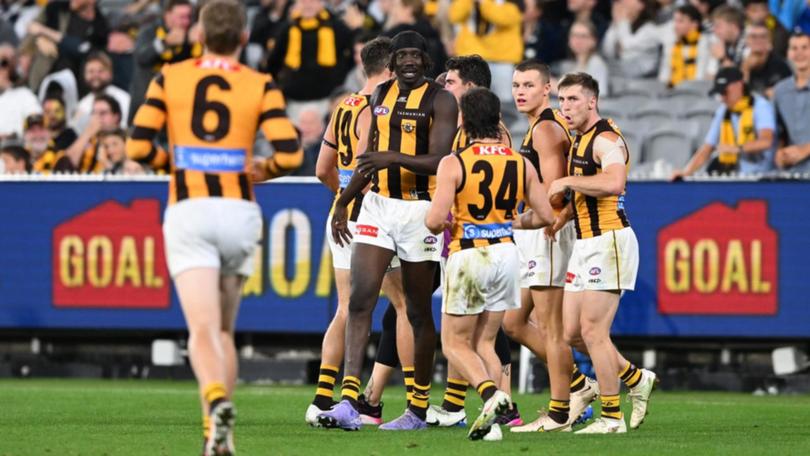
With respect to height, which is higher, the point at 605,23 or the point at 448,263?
the point at 605,23

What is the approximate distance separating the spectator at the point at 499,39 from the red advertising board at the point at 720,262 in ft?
A: 14.7

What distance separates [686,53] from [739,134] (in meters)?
2.88

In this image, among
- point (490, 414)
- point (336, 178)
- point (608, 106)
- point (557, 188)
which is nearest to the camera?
point (490, 414)

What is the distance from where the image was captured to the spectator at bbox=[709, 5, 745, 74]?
1734 centimetres

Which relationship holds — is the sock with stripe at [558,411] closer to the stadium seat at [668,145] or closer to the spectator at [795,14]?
the stadium seat at [668,145]

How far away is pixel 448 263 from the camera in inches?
374

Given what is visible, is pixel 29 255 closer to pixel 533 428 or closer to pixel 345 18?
pixel 345 18

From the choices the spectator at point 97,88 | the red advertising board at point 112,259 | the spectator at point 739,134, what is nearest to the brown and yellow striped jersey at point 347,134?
the red advertising board at point 112,259

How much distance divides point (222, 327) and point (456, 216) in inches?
81.0

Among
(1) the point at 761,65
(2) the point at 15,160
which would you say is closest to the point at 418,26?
(1) the point at 761,65

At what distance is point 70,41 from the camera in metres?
20.8

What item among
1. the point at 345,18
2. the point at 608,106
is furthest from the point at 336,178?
the point at 345,18

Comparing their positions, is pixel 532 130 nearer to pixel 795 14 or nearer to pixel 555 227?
pixel 555 227

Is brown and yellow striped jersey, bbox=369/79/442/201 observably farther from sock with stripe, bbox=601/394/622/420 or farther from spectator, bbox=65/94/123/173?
spectator, bbox=65/94/123/173
